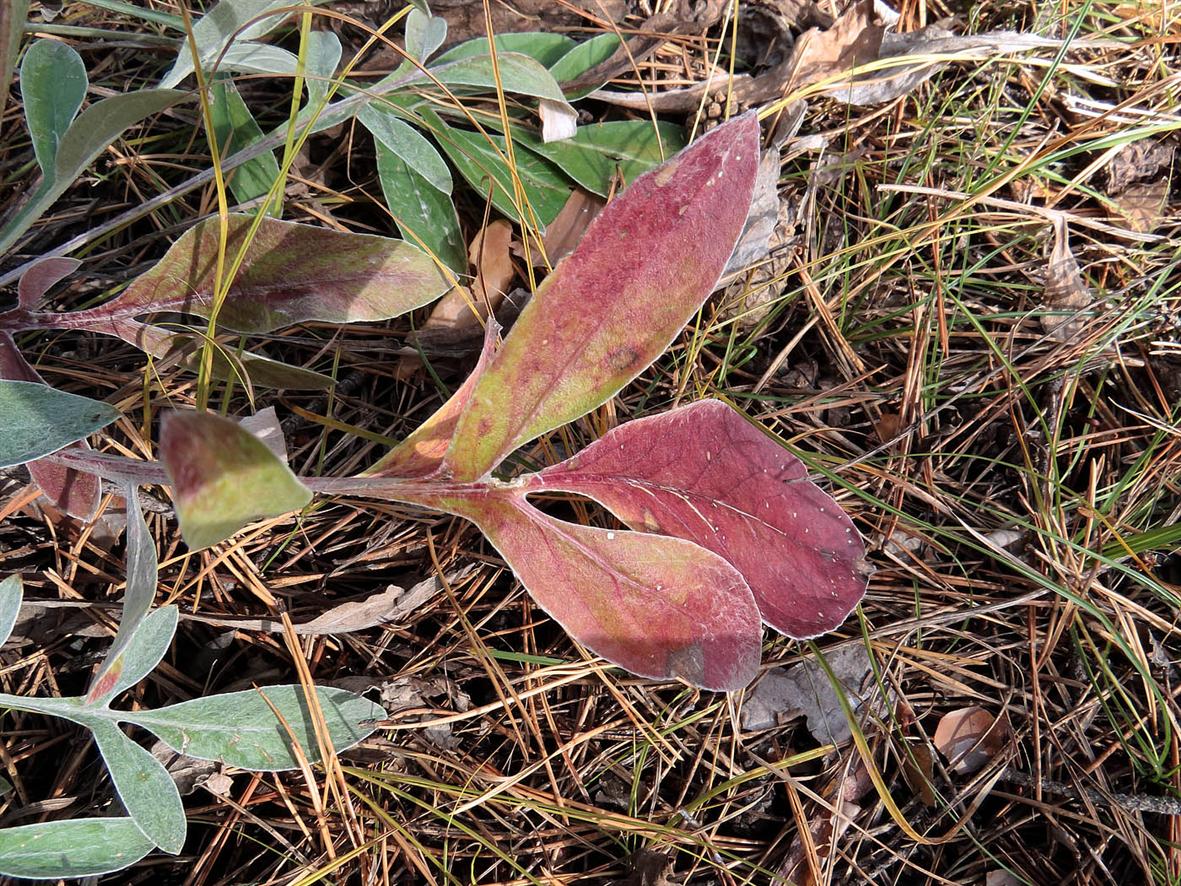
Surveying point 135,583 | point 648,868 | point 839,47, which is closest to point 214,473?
point 135,583

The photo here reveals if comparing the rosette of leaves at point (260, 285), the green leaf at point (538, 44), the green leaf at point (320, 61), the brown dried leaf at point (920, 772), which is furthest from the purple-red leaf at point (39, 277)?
the brown dried leaf at point (920, 772)

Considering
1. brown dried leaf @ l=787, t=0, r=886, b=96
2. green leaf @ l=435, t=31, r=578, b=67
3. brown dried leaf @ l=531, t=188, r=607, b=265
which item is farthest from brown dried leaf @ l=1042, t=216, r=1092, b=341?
green leaf @ l=435, t=31, r=578, b=67

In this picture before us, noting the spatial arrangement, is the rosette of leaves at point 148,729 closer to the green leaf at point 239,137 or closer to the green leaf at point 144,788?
the green leaf at point 144,788

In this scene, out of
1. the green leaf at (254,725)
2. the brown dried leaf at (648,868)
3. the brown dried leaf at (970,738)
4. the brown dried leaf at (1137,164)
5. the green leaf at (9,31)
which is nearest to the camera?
the green leaf at (9,31)

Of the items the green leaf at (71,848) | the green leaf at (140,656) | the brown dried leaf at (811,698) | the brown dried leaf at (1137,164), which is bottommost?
the brown dried leaf at (811,698)

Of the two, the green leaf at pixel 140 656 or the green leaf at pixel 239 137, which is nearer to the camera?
the green leaf at pixel 140 656

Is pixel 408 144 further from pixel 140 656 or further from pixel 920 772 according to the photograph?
pixel 920 772
